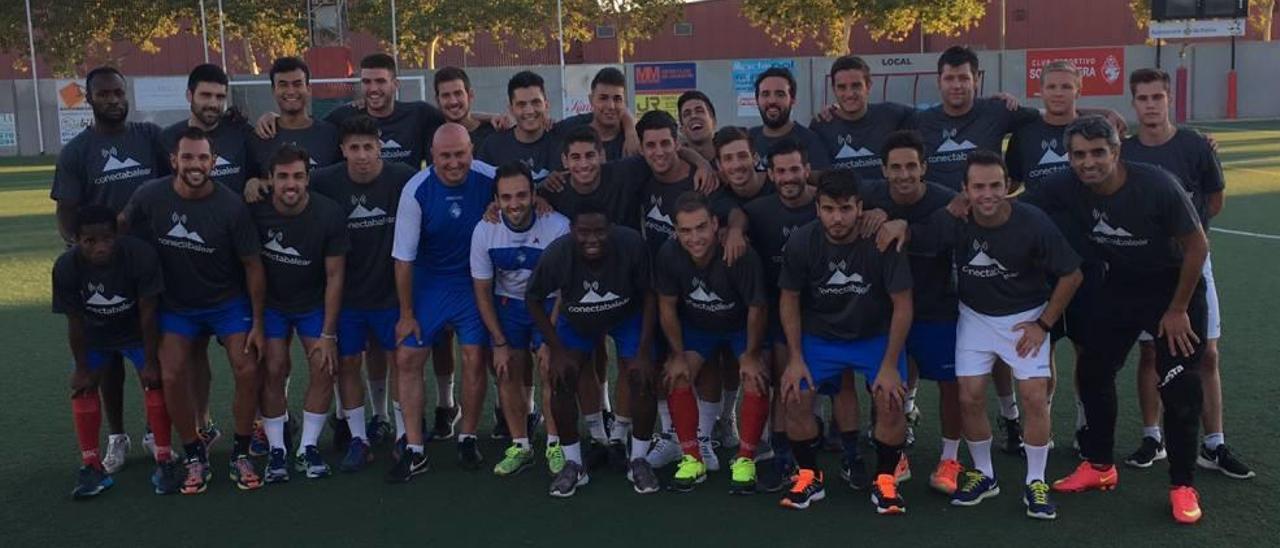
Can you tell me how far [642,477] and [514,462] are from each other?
2.41ft

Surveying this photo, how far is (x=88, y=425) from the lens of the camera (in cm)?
614

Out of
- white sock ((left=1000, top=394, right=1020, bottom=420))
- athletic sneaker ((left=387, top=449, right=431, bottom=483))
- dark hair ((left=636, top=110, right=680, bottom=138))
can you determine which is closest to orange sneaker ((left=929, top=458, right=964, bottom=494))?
white sock ((left=1000, top=394, right=1020, bottom=420))

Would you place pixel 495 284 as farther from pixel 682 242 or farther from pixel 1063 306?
pixel 1063 306

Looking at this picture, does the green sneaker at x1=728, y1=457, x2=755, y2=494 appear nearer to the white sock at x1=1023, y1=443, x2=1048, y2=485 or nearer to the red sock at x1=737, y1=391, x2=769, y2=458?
the red sock at x1=737, y1=391, x2=769, y2=458

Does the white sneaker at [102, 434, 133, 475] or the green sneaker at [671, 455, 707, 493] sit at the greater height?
the white sneaker at [102, 434, 133, 475]

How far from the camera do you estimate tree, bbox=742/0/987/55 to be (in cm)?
4038

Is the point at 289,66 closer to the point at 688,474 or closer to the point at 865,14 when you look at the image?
the point at 688,474

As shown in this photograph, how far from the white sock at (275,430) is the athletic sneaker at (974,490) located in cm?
344

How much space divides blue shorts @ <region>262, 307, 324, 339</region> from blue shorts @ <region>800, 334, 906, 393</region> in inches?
Answer: 102

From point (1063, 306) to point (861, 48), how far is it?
1941 inches

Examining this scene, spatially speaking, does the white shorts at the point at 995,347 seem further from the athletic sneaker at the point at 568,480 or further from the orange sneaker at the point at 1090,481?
the athletic sneaker at the point at 568,480

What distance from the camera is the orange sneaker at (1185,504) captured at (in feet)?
16.8

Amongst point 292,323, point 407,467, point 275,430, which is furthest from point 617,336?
point 275,430

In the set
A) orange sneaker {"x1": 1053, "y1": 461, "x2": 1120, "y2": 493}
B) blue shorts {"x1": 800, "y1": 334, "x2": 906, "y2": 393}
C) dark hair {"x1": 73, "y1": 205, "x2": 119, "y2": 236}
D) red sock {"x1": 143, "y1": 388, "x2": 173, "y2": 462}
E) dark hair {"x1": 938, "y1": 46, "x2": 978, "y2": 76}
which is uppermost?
dark hair {"x1": 938, "y1": 46, "x2": 978, "y2": 76}
